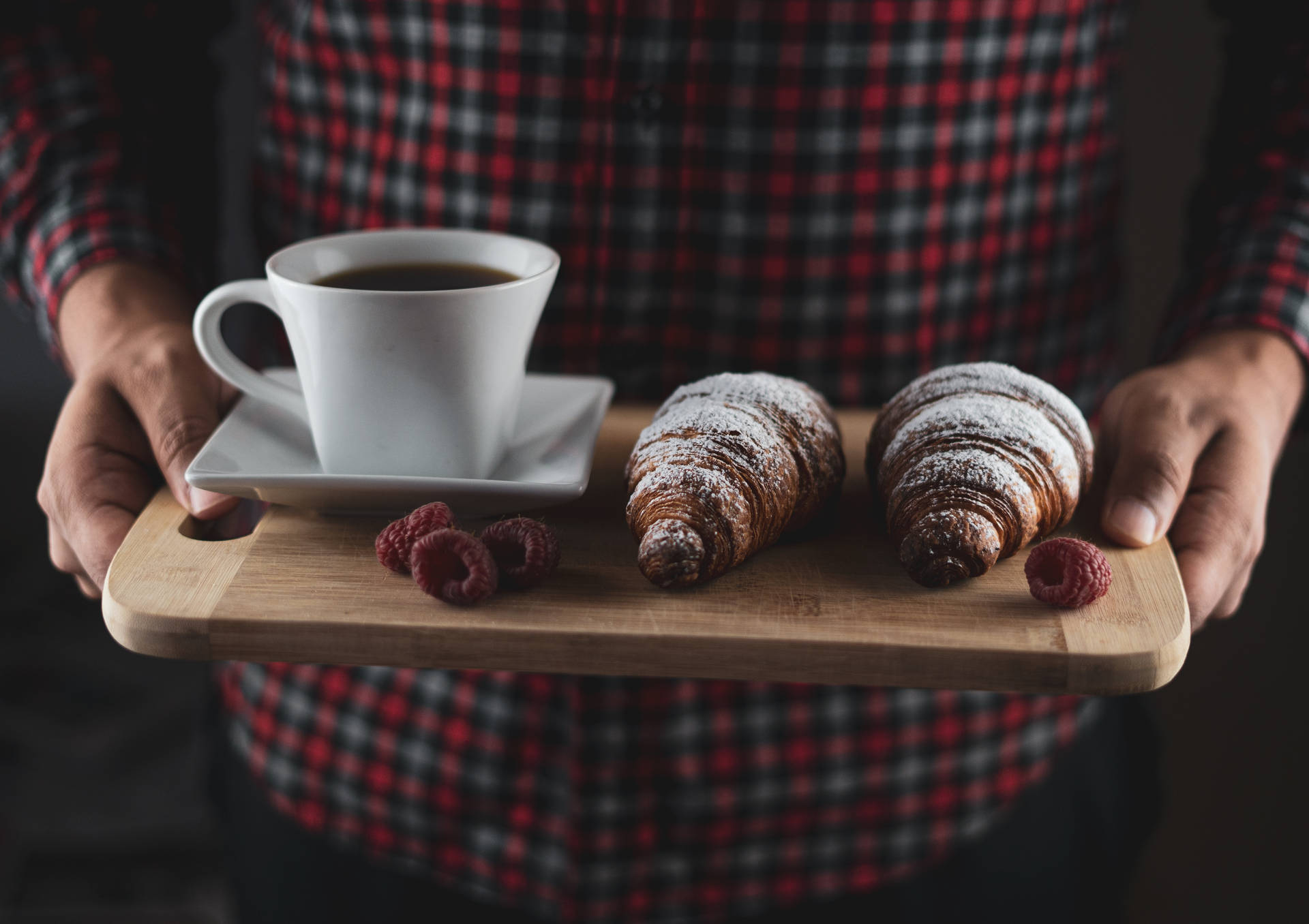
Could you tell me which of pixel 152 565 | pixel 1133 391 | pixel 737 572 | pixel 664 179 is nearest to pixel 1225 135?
pixel 1133 391

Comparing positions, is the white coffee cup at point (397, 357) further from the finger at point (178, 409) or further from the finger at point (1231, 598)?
the finger at point (1231, 598)

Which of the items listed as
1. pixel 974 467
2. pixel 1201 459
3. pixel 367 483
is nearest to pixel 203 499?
pixel 367 483

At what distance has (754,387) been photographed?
86 centimetres

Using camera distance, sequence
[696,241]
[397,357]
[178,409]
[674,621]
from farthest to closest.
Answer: [696,241] < [178,409] < [397,357] < [674,621]

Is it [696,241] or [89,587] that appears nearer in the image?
[89,587]

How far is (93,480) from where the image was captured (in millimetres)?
873

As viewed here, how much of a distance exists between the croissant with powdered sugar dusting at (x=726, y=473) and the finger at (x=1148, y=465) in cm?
21

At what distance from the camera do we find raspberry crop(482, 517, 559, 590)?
2.39 feet

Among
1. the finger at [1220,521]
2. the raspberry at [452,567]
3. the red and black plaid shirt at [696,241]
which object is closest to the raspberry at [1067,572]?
the finger at [1220,521]

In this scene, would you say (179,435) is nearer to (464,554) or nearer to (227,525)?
(227,525)

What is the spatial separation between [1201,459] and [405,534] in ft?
2.16

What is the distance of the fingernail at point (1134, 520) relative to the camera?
80cm

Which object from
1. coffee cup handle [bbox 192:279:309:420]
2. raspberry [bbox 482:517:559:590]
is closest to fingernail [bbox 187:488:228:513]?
coffee cup handle [bbox 192:279:309:420]

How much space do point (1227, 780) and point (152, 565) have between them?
193 centimetres
